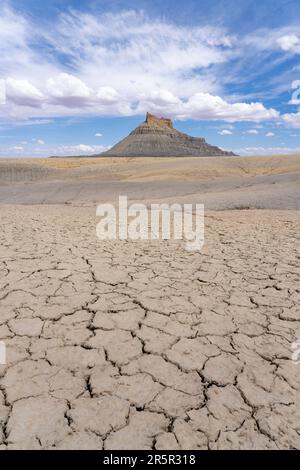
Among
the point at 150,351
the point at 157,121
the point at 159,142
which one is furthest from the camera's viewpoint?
the point at 157,121

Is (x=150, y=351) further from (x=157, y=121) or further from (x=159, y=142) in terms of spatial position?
(x=157, y=121)

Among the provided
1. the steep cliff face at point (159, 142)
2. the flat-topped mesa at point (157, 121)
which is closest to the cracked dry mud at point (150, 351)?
the steep cliff face at point (159, 142)

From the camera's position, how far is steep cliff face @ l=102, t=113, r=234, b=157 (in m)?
88.4

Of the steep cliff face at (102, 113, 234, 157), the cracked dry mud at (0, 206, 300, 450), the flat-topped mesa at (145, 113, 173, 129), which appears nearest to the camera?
the cracked dry mud at (0, 206, 300, 450)

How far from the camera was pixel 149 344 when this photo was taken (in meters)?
1.83

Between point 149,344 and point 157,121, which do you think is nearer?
point 149,344

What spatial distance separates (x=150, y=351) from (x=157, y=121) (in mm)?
119041

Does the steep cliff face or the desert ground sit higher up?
the steep cliff face

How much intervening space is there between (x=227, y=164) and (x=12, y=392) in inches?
852

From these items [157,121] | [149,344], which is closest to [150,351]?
[149,344]

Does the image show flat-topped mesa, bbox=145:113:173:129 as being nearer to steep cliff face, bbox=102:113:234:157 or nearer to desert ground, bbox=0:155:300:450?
steep cliff face, bbox=102:113:234:157

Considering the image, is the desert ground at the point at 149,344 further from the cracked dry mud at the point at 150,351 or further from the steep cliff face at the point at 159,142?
the steep cliff face at the point at 159,142

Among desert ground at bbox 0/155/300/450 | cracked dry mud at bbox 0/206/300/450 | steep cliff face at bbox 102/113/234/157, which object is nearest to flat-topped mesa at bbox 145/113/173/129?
steep cliff face at bbox 102/113/234/157

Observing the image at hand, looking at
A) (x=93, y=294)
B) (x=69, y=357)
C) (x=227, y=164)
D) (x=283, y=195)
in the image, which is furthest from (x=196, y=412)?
(x=227, y=164)
